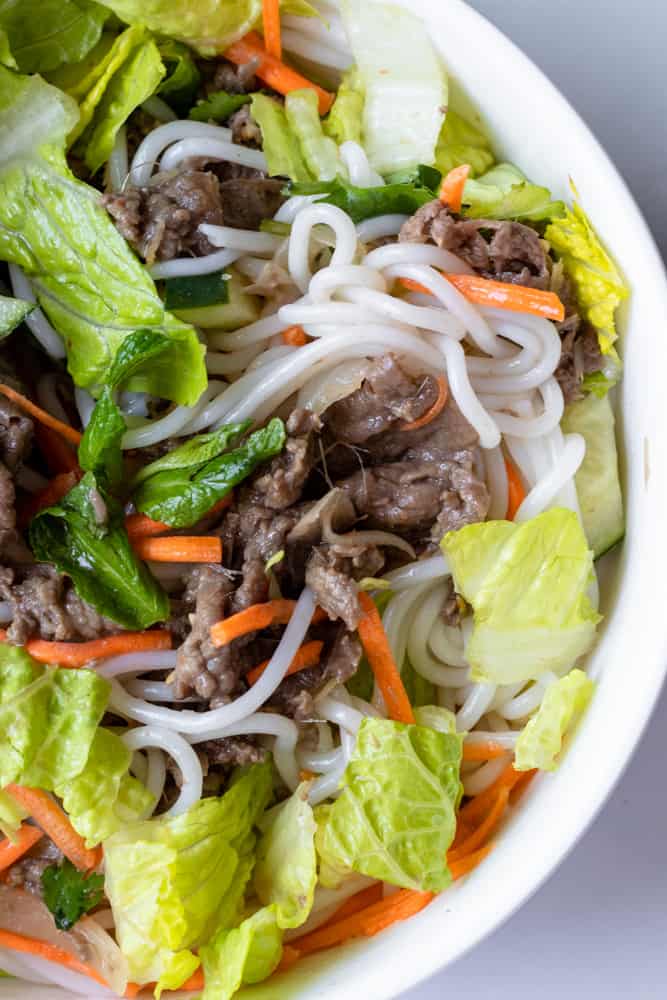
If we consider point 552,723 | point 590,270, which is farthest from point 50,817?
point 590,270

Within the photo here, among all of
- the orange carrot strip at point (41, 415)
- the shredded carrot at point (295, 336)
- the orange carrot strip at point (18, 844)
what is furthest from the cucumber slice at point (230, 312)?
the orange carrot strip at point (18, 844)

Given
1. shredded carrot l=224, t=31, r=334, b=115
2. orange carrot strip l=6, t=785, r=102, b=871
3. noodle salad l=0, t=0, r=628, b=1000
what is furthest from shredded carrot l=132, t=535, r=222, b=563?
shredded carrot l=224, t=31, r=334, b=115

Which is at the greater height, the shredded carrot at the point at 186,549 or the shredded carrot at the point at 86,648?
the shredded carrot at the point at 186,549

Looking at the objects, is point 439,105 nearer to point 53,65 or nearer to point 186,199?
point 186,199

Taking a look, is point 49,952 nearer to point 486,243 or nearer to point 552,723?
point 552,723

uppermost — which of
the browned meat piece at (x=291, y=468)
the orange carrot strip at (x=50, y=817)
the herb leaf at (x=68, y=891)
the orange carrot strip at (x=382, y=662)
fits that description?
the browned meat piece at (x=291, y=468)

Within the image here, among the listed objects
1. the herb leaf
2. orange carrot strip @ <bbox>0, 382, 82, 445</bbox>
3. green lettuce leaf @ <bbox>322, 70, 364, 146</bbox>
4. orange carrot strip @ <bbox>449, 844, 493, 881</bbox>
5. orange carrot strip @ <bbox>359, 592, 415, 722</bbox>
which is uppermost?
green lettuce leaf @ <bbox>322, 70, 364, 146</bbox>

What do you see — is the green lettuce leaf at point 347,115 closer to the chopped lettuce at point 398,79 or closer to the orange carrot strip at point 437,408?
the chopped lettuce at point 398,79

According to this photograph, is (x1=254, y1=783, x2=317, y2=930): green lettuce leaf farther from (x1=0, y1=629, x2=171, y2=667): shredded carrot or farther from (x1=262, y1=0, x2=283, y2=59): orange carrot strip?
(x1=262, y1=0, x2=283, y2=59): orange carrot strip
